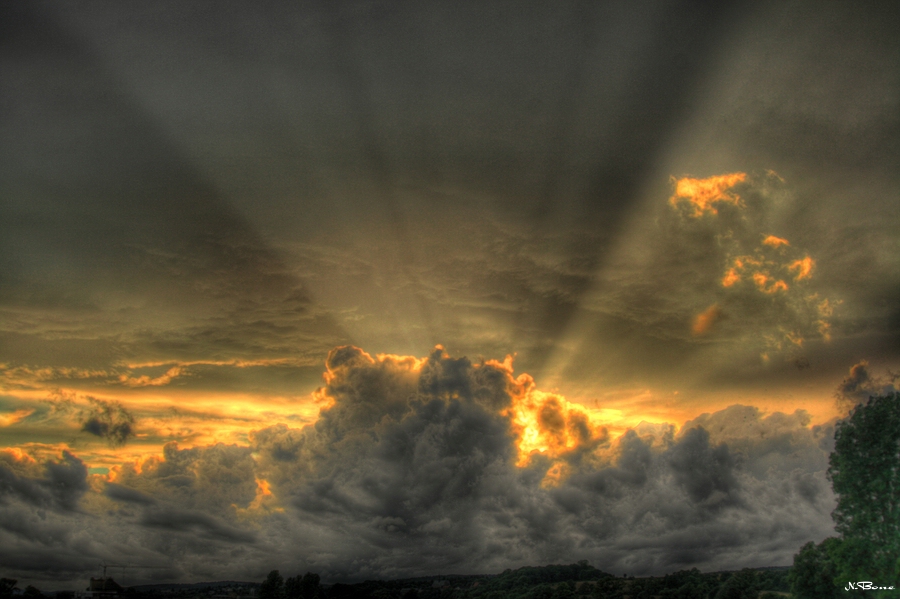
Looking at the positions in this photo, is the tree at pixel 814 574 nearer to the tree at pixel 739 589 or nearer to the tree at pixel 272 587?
the tree at pixel 739 589

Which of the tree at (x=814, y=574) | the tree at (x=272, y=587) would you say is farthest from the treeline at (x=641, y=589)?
the tree at (x=814, y=574)

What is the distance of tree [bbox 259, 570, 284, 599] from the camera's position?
177 meters

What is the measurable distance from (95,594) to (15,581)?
27.0 m

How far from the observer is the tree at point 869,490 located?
145ft

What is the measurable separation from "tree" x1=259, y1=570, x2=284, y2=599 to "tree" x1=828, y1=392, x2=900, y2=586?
17260 cm

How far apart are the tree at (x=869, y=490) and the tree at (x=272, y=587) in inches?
6795

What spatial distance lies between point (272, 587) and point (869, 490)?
179 metres

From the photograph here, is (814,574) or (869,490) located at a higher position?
(869,490)

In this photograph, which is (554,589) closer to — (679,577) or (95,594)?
(679,577)

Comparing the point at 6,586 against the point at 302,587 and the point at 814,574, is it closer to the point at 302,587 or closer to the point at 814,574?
the point at 302,587

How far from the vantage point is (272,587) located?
589 feet

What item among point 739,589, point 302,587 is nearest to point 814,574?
point 739,589
